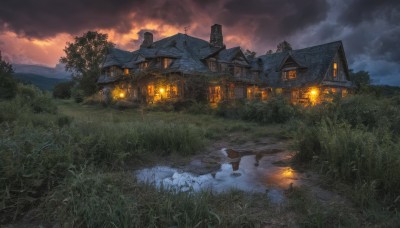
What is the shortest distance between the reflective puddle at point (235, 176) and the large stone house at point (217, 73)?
52.9ft

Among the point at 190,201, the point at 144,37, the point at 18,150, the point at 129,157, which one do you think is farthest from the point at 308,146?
the point at 144,37

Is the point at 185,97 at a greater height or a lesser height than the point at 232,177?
greater

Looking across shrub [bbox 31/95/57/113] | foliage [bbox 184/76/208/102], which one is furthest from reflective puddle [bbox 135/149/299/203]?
foliage [bbox 184/76/208/102]

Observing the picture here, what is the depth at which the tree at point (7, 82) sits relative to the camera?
12.9 metres

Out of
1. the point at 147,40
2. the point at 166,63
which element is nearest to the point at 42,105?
the point at 166,63

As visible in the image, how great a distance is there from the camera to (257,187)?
473 cm

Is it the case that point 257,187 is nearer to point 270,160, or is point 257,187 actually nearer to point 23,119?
point 270,160

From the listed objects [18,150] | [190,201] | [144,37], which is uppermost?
[144,37]

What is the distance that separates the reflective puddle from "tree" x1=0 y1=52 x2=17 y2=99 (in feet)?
39.0

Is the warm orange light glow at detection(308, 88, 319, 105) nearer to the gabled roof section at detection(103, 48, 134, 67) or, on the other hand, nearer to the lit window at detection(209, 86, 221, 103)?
the lit window at detection(209, 86, 221, 103)

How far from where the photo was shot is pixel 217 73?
24391 millimetres

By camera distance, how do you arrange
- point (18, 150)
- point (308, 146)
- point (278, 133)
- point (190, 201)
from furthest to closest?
point (278, 133), point (308, 146), point (18, 150), point (190, 201)

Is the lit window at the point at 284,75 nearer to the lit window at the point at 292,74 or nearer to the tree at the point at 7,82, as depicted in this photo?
the lit window at the point at 292,74

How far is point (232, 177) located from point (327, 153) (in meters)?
2.06
